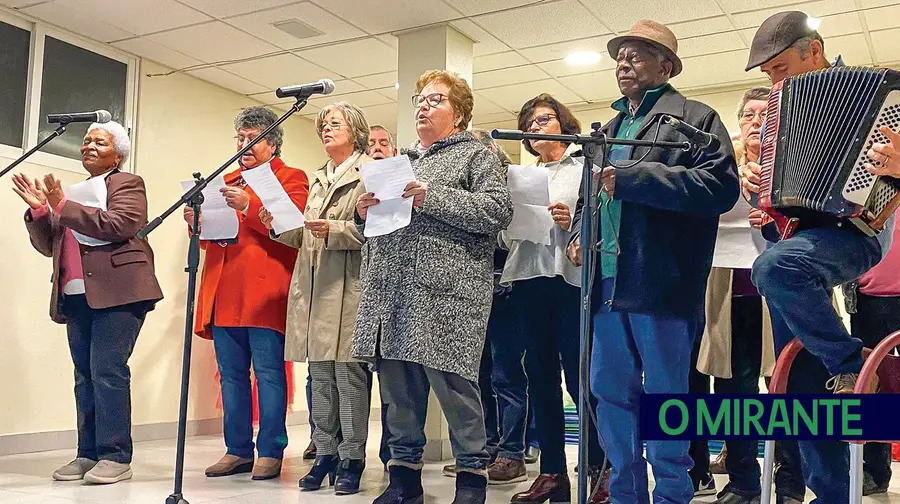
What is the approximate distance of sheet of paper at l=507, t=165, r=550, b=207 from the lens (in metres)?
2.89

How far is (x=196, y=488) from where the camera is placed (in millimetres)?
3227

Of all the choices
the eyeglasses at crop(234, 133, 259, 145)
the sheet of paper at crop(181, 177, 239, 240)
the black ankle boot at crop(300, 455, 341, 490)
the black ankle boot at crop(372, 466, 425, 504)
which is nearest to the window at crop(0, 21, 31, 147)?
the eyeglasses at crop(234, 133, 259, 145)

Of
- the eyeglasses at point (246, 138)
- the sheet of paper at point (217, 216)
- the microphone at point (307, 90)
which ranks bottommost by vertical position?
the sheet of paper at point (217, 216)

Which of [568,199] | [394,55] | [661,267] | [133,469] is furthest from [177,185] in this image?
[661,267]

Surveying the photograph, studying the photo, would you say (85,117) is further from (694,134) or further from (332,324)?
(694,134)

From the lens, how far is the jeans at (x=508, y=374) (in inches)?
133

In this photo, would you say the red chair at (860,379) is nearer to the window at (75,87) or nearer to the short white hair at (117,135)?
the short white hair at (117,135)

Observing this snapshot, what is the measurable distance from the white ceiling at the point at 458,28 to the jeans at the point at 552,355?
6.79 ft

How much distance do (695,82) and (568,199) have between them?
3.22 meters

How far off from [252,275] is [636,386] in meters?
1.72

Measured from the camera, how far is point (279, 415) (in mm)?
3391

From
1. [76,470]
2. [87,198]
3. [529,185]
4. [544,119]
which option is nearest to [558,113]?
[544,119]

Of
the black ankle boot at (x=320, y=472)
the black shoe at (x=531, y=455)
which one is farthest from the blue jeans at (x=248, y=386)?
the black shoe at (x=531, y=455)

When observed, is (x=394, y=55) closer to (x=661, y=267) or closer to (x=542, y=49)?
(x=542, y=49)
